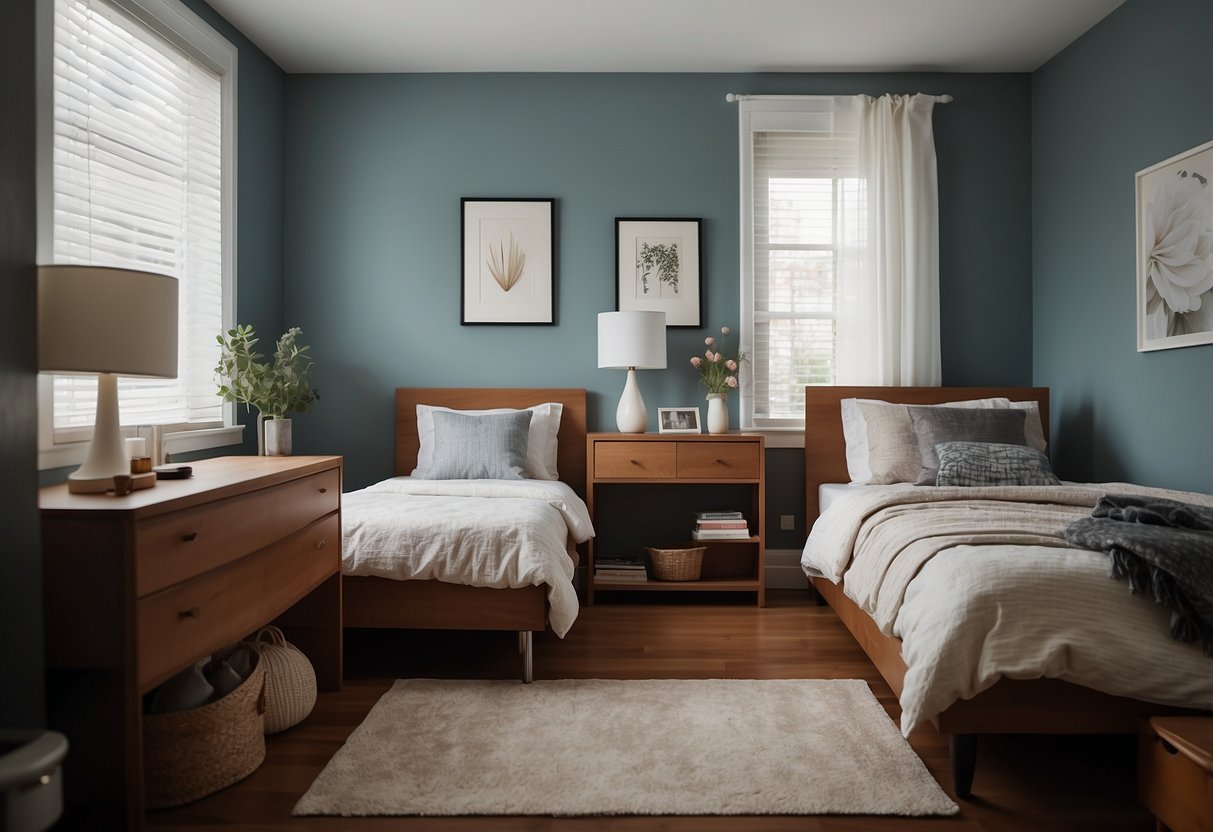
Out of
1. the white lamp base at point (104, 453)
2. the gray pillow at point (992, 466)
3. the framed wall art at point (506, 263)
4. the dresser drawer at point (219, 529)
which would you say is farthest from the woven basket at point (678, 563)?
the white lamp base at point (104, 453)

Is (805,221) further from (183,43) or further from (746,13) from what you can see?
(183,43)

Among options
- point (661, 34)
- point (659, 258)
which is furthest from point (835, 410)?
point (661, 34)

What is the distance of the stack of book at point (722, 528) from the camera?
3.83 meters

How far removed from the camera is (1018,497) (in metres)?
2.75

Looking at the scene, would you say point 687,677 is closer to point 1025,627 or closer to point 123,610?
point 1025,627

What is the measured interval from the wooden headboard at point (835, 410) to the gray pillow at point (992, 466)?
2.09 feet

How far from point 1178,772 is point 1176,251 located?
226cm

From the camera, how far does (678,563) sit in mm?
3803

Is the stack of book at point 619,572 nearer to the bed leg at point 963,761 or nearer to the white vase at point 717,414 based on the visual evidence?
the white vase at point 717,414

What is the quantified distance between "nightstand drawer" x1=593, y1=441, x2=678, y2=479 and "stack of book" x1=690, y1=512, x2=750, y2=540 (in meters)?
0.32

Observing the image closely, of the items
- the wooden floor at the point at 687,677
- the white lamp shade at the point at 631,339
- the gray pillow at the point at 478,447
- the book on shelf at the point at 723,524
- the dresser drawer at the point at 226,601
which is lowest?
the wooden floor at the point at 687,677

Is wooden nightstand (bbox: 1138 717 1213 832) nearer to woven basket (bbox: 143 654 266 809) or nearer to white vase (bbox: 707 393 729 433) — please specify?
woven basket (bbox: 143 654 266 809)

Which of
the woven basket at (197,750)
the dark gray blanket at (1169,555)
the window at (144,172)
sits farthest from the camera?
the window at (144,172)

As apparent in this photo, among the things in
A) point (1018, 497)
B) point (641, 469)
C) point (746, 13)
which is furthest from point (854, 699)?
point (746, 13)
